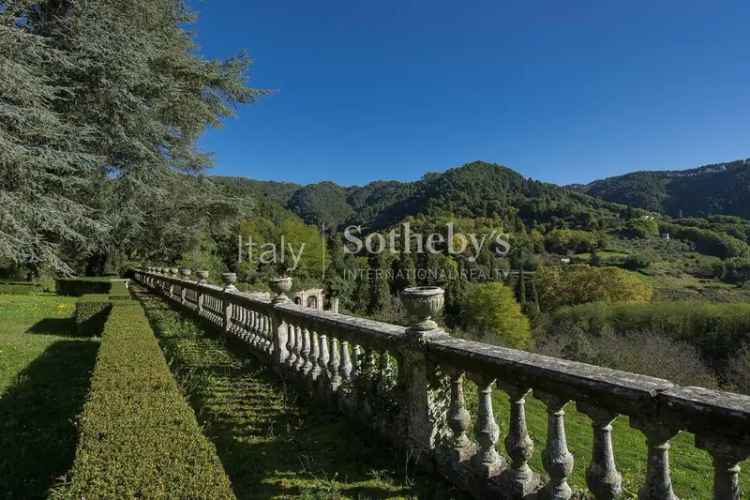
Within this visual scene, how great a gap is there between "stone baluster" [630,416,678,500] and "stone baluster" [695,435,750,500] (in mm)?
160

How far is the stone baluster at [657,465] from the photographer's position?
1714mm

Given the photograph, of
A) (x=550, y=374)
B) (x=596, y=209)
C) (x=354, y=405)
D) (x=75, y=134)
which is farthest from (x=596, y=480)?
(x=596, y=209)

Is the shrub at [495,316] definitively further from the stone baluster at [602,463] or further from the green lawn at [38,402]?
the stone baluster at [602,463]

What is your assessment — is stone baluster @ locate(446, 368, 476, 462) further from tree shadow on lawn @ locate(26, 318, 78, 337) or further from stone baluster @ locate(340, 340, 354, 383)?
tree shadow on lawn @ locate(26, 318, 78, 337)

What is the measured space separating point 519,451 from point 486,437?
0.23 metres

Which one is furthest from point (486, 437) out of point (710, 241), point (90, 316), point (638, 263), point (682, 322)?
point (710, 241)

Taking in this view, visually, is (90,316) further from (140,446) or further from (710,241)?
(710,241)

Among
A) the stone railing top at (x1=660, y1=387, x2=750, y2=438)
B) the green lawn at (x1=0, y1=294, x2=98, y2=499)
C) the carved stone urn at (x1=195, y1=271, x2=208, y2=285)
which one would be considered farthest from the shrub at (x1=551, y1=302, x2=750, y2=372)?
the green lawn at (x1=0, y1=294, x2=98, y2=499)

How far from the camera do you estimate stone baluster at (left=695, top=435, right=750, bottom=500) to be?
4.98 ft

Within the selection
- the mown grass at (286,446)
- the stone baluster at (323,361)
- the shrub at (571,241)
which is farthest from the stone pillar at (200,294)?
the shrub at (571,241)

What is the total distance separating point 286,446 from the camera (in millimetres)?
3385

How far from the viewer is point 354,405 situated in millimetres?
3729

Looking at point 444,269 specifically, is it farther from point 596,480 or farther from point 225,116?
point 596,480

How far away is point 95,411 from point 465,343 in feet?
7.33
